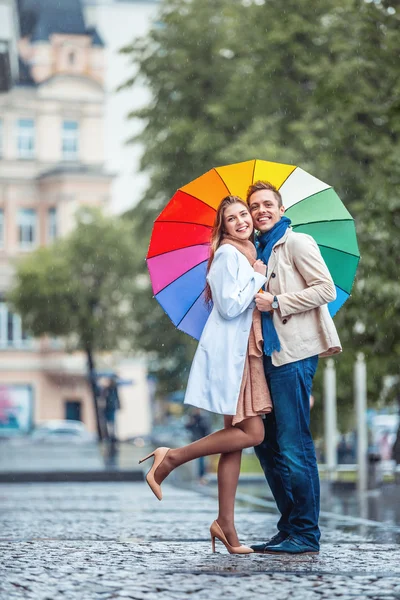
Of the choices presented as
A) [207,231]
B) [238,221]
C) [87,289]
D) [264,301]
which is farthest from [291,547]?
[87,289]

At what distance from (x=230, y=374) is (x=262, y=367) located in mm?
240

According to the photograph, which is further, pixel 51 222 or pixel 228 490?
pixel 51 222

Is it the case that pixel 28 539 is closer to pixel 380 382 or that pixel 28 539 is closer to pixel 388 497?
pixel 388 497

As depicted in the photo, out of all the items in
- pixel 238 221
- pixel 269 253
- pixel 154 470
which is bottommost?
pixel 154 470

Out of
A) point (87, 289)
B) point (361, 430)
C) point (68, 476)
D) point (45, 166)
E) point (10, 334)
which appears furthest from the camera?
point (45, 166)

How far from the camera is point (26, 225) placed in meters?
69.4

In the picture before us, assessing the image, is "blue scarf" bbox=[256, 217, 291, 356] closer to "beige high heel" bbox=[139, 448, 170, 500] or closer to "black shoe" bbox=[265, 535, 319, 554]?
"beige high heel" bbox=[139, 448, 170, 500]

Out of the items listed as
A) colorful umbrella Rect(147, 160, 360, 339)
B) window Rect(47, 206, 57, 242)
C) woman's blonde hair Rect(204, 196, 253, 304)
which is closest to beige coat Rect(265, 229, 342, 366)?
woman's blonde hair Rect(204, 196, 253, 304)

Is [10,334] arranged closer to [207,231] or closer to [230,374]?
[207,231]

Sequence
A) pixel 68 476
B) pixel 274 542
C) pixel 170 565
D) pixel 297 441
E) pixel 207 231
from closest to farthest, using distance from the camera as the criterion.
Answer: pixel 170 565, pixel 297 441, pixel 274 542, pixel 207 231, pixel 68 476

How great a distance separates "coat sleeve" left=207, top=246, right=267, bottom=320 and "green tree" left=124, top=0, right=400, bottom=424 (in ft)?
29.9

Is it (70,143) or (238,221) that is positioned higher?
(70,143)

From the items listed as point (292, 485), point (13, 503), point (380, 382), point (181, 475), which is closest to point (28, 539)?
point (292, 485)

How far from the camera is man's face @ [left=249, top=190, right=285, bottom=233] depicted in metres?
6.76
